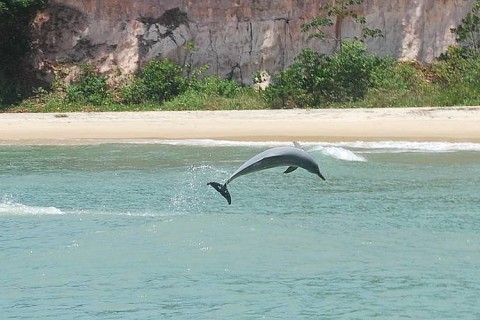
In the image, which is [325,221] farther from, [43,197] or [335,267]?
[43,197]

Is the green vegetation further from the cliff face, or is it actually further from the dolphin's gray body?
the dolphin's gray body

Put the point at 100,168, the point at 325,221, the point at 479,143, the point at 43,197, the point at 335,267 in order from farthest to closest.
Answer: the point at 479,143, the point at 100,168, the point at 43,197, the point at 325,221, the point at 335,267

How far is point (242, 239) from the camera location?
11.3 metres

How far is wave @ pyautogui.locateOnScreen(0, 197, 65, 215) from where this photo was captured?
13.1m

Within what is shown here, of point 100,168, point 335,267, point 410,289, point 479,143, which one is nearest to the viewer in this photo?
point 410,289

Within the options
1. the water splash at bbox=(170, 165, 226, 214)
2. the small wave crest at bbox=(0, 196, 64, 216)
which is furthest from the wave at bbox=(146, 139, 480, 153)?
the small wave crest at bbox=(0, 196, 64, 216)

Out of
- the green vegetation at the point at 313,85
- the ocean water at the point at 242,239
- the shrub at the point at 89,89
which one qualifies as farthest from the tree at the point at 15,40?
the ocean water at the point at 242,239

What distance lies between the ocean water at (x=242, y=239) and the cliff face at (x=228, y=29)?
8.03 meters

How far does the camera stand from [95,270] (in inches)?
397

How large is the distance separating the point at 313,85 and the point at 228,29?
10.2ft

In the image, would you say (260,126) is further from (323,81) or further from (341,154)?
(341,154)

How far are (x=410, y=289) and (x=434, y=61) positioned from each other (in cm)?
1700

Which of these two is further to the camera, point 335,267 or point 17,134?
→ point 17,134

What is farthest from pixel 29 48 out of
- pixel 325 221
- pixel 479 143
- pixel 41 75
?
pixel 325 221
